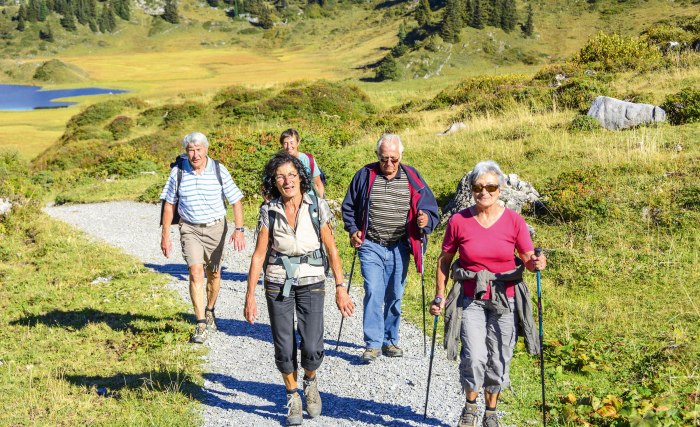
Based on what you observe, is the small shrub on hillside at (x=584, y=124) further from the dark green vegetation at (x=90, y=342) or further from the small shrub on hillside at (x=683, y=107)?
the dark green vegetation at (x=90, y=342)

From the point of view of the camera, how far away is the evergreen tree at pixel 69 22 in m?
151

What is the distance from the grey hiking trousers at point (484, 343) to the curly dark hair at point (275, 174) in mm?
1728

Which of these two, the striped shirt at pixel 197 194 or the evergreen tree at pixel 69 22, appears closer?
the striped shirt at pixel 197 194

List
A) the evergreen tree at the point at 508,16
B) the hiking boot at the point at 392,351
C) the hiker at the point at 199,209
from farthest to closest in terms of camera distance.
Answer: the evergreen tree at the point at 508,16 → the hiker at the point at 199,209 → the hiking boot at the point at 392,351

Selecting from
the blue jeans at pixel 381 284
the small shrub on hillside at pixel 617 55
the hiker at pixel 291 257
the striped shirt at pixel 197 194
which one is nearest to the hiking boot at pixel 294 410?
the hiker at pixel 291 257

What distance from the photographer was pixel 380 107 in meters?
37.7

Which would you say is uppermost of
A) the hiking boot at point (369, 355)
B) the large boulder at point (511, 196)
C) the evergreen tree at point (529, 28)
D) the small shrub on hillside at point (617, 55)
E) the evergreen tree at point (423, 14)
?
the evergreen tree at point (423, 14)

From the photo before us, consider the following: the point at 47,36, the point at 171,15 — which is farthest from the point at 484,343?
the point at 171,15

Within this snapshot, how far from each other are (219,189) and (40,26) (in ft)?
542

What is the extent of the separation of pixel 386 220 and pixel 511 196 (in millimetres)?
6596

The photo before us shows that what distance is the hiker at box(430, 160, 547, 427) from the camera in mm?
5199

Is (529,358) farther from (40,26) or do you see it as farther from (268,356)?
(40,26)

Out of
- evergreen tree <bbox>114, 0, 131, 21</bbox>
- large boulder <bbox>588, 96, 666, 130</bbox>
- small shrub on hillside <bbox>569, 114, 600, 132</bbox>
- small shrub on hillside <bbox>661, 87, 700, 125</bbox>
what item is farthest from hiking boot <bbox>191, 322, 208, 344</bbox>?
evergreen tree <bbox>114, 0, 131, 21</bbox>

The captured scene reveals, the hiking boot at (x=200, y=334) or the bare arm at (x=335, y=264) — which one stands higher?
the bare arm at (x=335, y=264)
